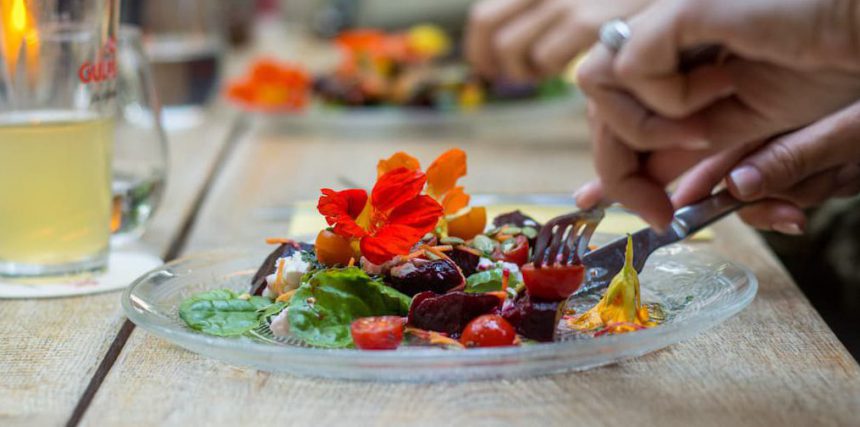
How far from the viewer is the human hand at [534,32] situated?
5.62 ft

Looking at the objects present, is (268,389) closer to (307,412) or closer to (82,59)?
(307,412)

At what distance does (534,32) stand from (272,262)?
1151 mm

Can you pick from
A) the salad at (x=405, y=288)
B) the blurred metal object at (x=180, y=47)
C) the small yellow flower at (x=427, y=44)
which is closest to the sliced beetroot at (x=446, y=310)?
the salad at (x=405, y=288)

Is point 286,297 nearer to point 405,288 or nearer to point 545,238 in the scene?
point 405,288

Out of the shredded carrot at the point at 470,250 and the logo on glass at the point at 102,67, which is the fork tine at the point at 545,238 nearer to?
the shredded carrot at the point at 470,250

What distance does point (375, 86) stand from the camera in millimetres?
1948

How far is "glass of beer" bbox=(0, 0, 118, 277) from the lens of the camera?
905mm

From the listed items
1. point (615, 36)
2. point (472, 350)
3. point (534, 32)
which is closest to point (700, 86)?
point (615, 36)

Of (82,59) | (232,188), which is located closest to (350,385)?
(82,59)

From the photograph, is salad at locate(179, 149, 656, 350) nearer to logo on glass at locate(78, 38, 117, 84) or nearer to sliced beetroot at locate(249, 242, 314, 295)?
sliced beetroot at locate(249, 242, 314, 295)

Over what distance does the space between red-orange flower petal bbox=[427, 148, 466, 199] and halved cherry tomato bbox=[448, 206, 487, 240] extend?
0.02m

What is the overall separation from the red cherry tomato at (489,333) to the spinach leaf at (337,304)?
0.19ft

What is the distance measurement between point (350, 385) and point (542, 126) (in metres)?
1.38

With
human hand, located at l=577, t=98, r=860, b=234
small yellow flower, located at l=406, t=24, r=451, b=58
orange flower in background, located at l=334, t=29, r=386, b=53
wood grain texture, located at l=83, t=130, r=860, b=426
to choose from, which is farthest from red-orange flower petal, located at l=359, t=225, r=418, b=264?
small yellow flower, located at l=406, t=24, r=451, b=58
